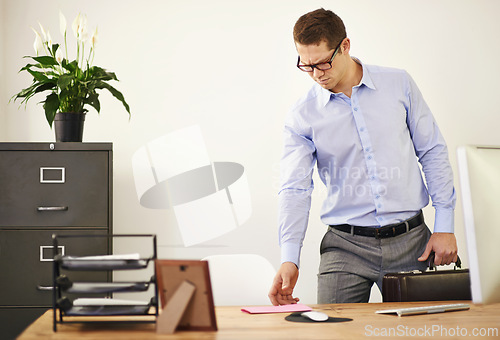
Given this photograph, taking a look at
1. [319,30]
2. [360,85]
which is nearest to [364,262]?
[360,85]

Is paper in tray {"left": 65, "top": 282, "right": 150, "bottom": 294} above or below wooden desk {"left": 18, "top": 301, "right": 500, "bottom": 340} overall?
above

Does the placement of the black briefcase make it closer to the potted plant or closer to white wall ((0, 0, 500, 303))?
white wall ((0, 0, 500, 303))

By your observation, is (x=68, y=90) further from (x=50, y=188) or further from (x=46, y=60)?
(x=50, y=188)

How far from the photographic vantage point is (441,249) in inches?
82.7

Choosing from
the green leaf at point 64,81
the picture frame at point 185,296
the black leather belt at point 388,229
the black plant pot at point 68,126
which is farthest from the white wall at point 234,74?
the picture frame at point 185,296

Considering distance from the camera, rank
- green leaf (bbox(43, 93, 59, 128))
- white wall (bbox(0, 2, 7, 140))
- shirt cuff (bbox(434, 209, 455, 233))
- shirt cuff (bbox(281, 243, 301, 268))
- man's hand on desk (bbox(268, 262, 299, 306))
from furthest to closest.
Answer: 1. white wall (bbox(0, 2, 7, 140))
2. green leaf (bbox(43, 93, 59, 128))
3. shirt cuff (bbox(434, 209, 455, 233))
4. shirt cuff (bbox(281, 243, 301, 268))
5. man's hand on desk (bbox(268, 262, 299, 306))

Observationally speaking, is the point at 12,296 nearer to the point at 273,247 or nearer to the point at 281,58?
the point at 273,247

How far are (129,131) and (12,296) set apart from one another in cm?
104

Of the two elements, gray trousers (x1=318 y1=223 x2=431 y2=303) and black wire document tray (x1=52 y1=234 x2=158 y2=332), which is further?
gray trousers (x1=318 y1=223 x2=431 y2=303)

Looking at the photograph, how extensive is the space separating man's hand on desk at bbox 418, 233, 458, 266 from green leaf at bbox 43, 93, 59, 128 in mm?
1731

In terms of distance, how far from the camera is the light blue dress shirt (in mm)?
2146

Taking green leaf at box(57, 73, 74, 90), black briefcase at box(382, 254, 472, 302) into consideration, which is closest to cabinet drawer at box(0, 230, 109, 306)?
green leaf at box(57, 73, 74, 90)

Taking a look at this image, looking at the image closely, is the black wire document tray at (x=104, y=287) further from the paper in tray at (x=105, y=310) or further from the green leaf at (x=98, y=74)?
the green leaf at (x=98, y=74)

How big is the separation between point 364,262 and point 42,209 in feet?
4.90
